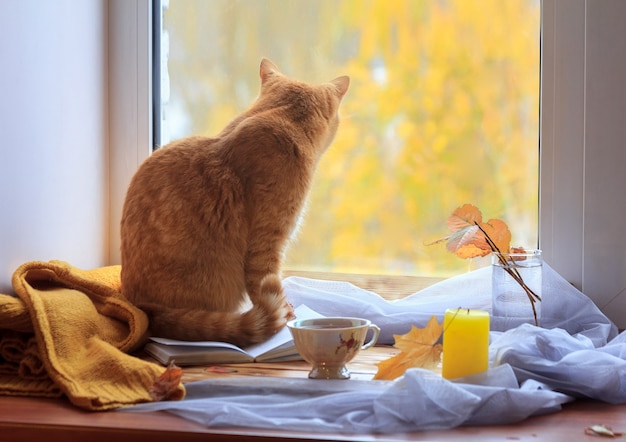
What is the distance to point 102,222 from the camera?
1.65 metres

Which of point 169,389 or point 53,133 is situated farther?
point 53,133

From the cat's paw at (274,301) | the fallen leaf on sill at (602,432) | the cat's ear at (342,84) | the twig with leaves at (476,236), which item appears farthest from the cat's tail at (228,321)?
the fallen leaf on sill at (602,432)

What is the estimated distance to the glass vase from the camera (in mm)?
1249

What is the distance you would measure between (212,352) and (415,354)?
34 cm

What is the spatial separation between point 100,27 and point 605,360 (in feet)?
4.13

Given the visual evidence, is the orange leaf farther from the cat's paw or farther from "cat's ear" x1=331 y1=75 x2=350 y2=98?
"cat's ear" x1=331 y1=75 x2=350 y2=98

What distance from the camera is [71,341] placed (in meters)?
1.11

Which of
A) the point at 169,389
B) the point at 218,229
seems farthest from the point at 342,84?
the point at 169,389

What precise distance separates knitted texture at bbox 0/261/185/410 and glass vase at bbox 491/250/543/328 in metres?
0.59

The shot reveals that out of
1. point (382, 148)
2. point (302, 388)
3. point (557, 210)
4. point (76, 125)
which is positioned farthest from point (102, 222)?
point (557, 210)

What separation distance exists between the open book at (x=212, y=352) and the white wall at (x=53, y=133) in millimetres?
301

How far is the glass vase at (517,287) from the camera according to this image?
1249 mm

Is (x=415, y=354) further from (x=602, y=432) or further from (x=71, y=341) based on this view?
(x=71, y=341)

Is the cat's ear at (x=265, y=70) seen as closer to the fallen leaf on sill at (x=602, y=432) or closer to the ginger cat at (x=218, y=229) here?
the ginger cat at (x=218, y=229)
